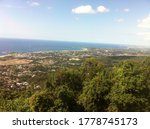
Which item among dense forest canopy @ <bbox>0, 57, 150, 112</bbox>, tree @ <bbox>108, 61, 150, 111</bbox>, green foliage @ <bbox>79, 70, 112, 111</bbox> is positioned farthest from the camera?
green foliage @ <bbox>79, 70, 112, 111</bbox>

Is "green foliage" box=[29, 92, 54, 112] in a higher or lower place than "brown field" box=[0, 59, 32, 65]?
lower

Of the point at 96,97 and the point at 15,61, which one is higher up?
the point at 15,61

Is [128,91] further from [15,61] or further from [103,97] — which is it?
[15,61]

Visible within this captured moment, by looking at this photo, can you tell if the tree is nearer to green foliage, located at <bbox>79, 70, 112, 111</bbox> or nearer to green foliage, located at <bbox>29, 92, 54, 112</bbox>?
green foliage, located at <bbox>79, 70, 112, 111</bbox>

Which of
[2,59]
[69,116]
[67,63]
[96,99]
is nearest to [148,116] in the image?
[69,116]

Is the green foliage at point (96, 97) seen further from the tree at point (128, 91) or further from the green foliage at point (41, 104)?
the green foliage at point (41, 104)

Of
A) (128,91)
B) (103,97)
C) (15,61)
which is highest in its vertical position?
(15,61)

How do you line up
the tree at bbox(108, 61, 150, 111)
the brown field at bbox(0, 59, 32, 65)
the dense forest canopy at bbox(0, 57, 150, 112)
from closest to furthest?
the dense forest canopy at bbox(0, 57, 150, 112) < the tree at bbox(108, 61, 150, 111) < the brown field at bbox(0, 59, 32, 65)

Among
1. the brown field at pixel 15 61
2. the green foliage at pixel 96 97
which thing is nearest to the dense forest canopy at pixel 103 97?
the green foliage at pixel 96 97

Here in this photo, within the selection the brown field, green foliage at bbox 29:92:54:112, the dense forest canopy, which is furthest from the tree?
the brown field

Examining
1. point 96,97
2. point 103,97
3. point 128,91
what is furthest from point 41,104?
point 128,91

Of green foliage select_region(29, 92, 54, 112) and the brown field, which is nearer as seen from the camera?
green foliage select_region(29, 92, 54, 112)
